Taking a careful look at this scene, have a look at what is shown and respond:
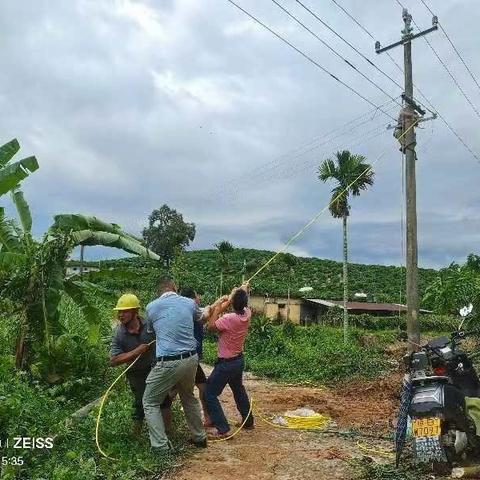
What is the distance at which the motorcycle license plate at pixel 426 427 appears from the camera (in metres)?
5.42

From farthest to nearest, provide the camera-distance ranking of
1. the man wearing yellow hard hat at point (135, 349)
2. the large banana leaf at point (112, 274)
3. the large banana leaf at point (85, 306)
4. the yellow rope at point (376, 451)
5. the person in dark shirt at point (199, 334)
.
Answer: the large banana leaf at point (112, 274), the large banana leaf at point (85, 306), the person in dark shirt at point (199, 334), the man wearing yellow hard hat at point (135, 349), the yellow rope at point (376, 451)

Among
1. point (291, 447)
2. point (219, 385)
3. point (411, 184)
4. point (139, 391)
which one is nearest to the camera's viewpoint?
point (139, 391)

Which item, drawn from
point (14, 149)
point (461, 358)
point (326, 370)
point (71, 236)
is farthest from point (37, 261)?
point (326, 370)

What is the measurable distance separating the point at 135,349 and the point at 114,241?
379 centimetres

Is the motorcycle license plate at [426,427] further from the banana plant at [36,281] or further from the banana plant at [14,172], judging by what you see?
the banana plant at [14,172]

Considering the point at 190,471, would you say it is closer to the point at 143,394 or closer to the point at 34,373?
the point at 143,394

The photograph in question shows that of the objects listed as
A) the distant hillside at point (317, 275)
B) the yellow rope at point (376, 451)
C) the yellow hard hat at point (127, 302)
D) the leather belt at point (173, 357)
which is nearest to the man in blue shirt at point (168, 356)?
the leather belt at point (173, 357)

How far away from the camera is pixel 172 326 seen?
6445mm

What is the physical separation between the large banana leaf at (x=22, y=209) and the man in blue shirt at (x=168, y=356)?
4369 millimetres

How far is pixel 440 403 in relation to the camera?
5469 millimetres

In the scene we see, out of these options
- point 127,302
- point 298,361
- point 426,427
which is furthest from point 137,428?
point 298,361

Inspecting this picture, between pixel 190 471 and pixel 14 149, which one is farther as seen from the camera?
pixel 14 149

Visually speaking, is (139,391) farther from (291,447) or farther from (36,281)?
(36,281)

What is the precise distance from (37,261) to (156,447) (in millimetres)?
3367
